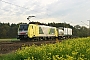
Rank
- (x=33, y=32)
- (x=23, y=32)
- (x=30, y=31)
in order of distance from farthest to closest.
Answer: (x=33, y=32), (x=30, y=31), (x=23, y=32)

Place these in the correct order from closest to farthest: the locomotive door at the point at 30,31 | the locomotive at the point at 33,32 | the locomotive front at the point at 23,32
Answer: the locomotive front at the point at 23,32 → the locomotive at the point at 33,32 → the locomotive door at the point at 30,31

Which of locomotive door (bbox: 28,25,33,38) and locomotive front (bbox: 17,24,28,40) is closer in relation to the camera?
locomotive front (bbox: 17,24,28,40)

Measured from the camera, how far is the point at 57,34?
6303cm

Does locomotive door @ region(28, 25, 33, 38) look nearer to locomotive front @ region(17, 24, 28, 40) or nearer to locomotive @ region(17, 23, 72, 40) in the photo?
locomotive @ region(17, 23, 72, 40)

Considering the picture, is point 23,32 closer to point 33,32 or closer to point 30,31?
point 30,31

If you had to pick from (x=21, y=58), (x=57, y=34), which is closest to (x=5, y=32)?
(x=57, y=34)

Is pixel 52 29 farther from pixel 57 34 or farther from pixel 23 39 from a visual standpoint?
pixel 23 39

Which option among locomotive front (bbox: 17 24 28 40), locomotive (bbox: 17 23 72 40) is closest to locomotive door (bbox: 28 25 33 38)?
locomotive (bbox: 17 23 72 40)

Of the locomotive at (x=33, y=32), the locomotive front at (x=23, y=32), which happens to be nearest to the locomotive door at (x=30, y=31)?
the locomotive at (x=33, y=32)

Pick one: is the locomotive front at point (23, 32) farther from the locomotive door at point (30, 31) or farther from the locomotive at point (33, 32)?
the locomotive door at point (30, 31)

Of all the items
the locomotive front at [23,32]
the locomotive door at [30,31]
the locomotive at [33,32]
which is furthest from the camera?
the locomotive door at [30,31]

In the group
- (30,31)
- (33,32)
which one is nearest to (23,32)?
(30,31)

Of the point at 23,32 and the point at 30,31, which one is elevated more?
the point at 30,31

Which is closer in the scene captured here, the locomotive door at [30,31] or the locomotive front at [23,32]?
the locomotive front at [23,32]
